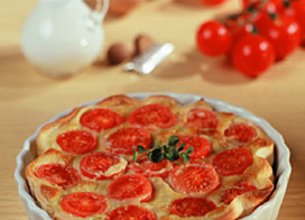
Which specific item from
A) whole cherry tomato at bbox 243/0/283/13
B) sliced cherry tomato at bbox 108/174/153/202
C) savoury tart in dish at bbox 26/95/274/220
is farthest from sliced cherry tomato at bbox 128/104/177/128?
whole cherry tomato at bbox 243/0/283/13

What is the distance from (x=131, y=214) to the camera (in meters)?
1.77

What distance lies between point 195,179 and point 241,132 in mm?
233

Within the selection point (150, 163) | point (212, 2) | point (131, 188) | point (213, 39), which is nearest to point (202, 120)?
point (150, 163)

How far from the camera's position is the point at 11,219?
6.42 ft

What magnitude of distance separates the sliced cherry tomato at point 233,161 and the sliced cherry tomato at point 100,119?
29 centimetres

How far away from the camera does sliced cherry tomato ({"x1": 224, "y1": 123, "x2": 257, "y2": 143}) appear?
6.64ft

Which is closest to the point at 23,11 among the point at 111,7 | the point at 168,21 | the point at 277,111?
the point at 111,7

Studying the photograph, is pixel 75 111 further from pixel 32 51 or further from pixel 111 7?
pixel 111 7

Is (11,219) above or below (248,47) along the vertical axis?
below

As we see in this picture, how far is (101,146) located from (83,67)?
2.00 ft

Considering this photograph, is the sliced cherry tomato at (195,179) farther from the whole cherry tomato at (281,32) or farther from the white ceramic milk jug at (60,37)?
the whole cherry tomato at (281,32)

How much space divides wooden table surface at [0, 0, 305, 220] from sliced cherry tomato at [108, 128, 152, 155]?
277 millimetres

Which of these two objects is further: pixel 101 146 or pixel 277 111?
pixel 277 111

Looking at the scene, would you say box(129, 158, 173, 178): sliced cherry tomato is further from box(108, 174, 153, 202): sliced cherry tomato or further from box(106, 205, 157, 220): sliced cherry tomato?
box(106, 205, 157, 220): sliced cherry tomato
